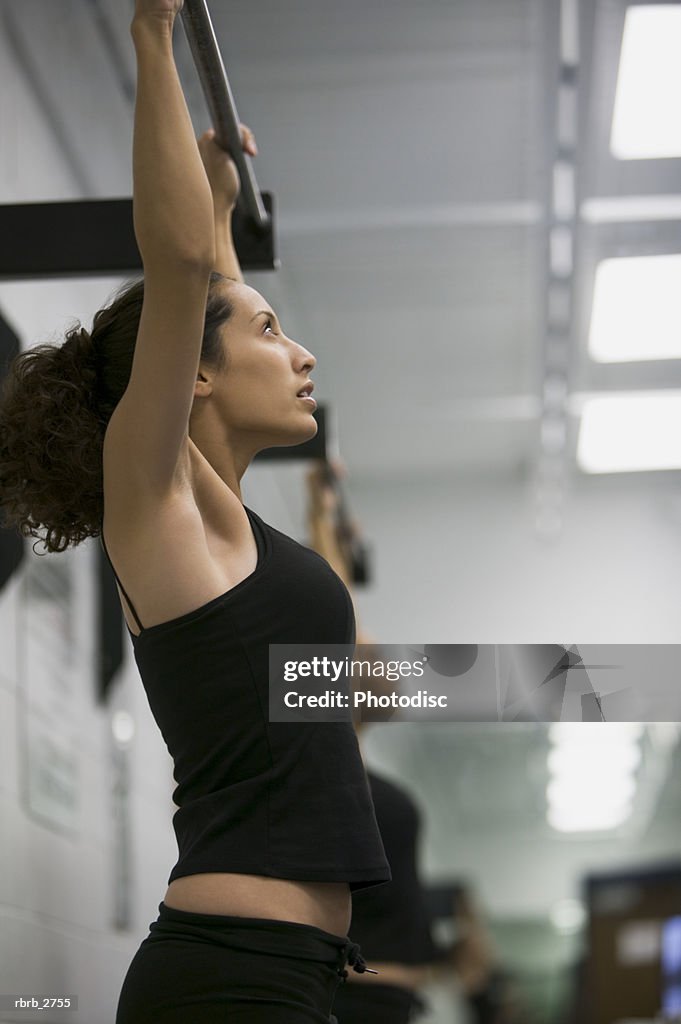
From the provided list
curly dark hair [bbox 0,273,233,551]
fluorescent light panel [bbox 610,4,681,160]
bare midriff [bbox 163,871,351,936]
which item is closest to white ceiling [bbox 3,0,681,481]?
fluorescent light panel [bbox 610,4,681,160]

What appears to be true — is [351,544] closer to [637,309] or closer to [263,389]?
[637,309]

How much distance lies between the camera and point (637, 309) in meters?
2.16

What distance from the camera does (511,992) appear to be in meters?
0.80

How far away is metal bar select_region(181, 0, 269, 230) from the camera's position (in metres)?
0.85

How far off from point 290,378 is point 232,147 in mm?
324

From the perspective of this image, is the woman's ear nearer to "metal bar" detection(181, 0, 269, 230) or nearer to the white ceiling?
"metal bar" detection(181, 0, 269, 230)

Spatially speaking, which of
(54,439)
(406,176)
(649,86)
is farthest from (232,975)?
(406,176)

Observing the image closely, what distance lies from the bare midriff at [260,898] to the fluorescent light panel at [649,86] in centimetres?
125

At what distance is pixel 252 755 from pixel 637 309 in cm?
167

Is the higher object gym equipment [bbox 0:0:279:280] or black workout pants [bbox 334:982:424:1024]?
gym equipment [bbox 0:0:279:280]

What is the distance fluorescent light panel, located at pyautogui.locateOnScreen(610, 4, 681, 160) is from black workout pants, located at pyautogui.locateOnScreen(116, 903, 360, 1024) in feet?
4.19

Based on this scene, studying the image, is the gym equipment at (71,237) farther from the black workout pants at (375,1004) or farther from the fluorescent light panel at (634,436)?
the fluorescent light panel at (634,436)

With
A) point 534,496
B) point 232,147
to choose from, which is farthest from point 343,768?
point 534,496

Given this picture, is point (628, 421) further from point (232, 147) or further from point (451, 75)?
point (232, 147)
